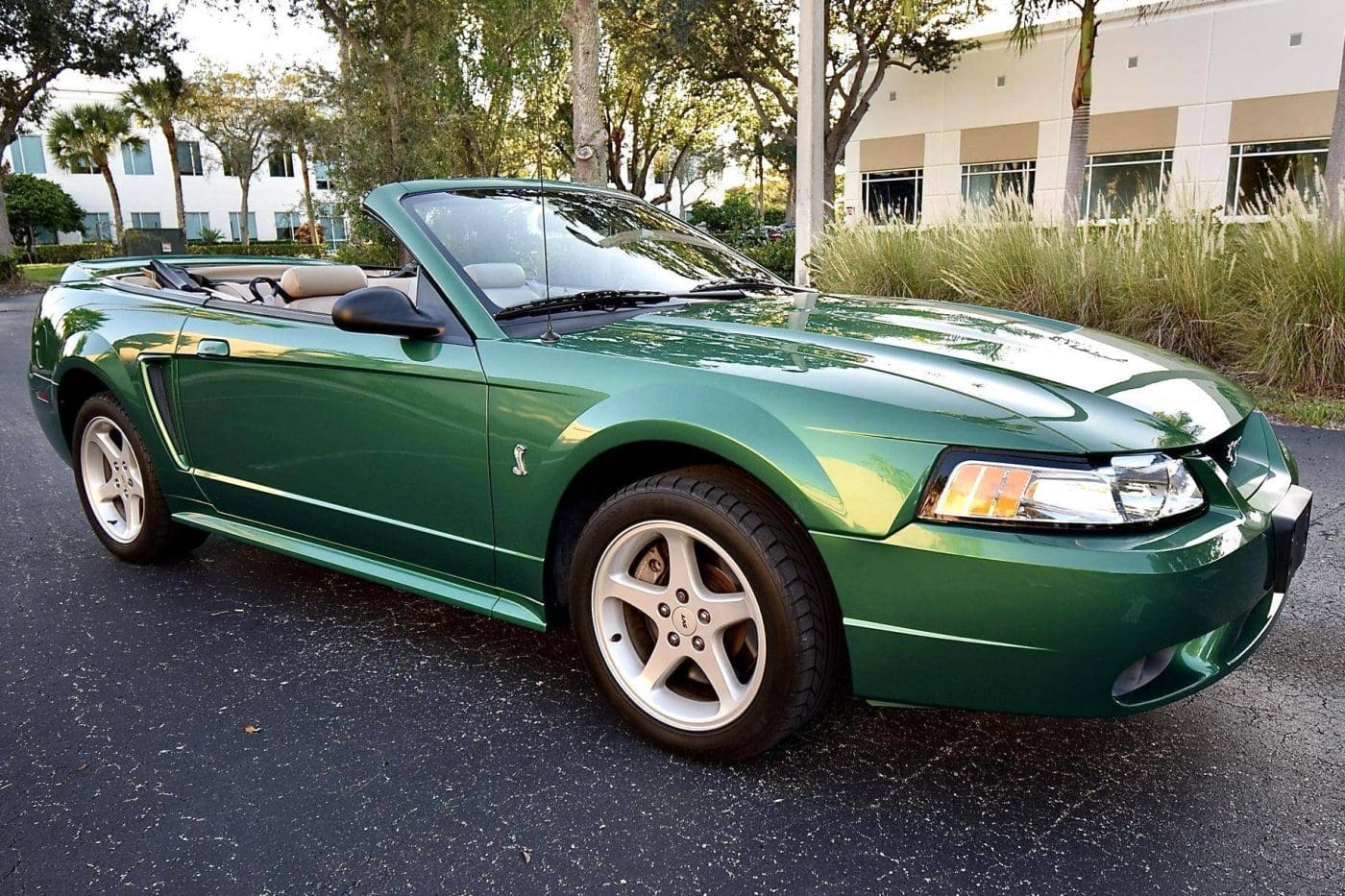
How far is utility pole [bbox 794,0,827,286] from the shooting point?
10211 millimetres

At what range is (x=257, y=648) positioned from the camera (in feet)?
10.2

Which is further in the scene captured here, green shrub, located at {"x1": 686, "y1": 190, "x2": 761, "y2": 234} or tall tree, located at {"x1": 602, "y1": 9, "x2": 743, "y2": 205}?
green shrub, located at {"x1": 686, "y1": 190, "x2": 761, "y2": 234}

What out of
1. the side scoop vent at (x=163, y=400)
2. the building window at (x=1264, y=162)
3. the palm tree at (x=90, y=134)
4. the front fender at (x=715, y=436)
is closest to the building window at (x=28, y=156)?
the palm tree at (x=90, y=134)

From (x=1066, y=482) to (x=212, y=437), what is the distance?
2.78m

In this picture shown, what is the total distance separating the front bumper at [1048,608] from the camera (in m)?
1.84

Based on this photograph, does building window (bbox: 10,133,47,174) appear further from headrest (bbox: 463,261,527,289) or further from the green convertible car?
headrest (bbox: 463,261,527,289)

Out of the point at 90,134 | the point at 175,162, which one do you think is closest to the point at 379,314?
the point at 175,162

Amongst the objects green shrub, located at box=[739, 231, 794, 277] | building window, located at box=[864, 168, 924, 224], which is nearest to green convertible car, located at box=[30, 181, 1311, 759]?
green shrub, located at box=[739, 231, 794, 277]

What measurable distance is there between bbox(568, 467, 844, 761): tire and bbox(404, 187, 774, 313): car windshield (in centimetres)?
82

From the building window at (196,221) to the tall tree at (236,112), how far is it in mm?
4107

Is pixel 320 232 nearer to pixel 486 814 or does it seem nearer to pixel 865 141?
pixel 865 141

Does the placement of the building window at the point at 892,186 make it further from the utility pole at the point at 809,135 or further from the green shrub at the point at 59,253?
the green shrub at the point at 59,253

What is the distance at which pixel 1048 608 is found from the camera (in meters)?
1.86

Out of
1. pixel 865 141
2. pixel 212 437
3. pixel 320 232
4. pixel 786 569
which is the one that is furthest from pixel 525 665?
pixel 320 232
